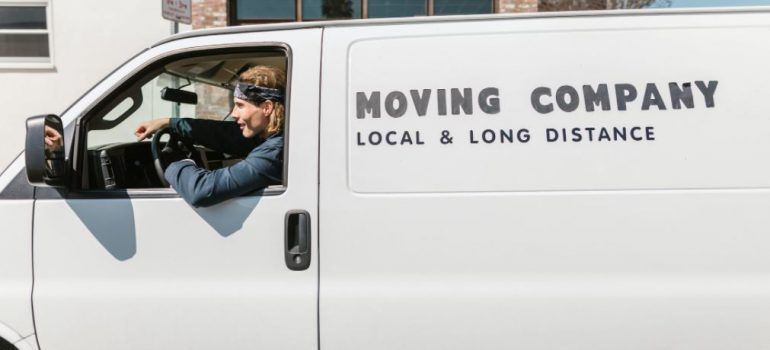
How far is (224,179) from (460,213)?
33.9 inches

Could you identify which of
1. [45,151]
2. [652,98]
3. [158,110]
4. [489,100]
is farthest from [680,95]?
[158,110]

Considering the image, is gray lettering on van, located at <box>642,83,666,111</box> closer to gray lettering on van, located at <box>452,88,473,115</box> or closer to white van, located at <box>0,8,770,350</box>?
white van, located at <box>0,8,770,350</box>

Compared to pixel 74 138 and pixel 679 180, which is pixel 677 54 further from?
pixel 74 138

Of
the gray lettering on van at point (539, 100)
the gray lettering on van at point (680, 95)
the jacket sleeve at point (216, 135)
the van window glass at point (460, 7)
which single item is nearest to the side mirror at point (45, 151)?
the jacket sleeve at point (216, 135)

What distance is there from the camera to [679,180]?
2.24 metres

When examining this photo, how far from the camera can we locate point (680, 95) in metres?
2.28

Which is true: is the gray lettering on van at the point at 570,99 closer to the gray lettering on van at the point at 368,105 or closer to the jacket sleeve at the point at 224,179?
the gray lettering on van at the point at 368,105

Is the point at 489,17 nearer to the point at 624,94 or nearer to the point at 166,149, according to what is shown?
the point at 624,94

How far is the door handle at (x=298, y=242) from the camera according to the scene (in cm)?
233

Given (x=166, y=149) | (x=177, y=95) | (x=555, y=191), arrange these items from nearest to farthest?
(x=555, y=191) < (x=166, y=149) < (x=177, y=95)

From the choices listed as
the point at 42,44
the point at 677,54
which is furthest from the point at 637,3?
the point at 42,44

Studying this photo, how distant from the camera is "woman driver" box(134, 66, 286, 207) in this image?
92.8 inches

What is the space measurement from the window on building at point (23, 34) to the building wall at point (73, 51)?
0.19m

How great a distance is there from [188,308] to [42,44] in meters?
8.56
